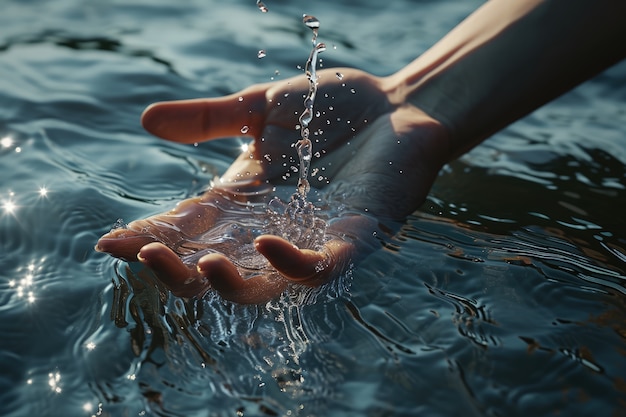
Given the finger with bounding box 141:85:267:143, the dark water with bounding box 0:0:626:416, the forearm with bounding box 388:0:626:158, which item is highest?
the forearm with bounding box 388:0:626:158

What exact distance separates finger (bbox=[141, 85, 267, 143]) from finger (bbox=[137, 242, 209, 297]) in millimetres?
817

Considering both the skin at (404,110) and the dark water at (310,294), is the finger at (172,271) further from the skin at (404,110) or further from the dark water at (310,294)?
the skin at (404,110)

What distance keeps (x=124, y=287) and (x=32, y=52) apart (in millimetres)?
2378

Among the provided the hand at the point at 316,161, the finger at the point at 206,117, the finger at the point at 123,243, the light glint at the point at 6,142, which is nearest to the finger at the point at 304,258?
the hand at the point at 316,161

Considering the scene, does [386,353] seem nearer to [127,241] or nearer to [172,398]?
[172,398]

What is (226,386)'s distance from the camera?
6.38 feet

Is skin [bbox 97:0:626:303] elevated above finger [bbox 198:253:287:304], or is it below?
above

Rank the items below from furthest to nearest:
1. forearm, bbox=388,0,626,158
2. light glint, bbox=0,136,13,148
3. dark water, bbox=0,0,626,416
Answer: light glint, bbox=0,136,13,148 → forearm, bbox=388,0,626,158 → dark water, bbox=0,0,626,416

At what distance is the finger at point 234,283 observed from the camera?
6.44 ft

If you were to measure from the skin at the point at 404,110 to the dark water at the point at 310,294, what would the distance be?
0.75ft

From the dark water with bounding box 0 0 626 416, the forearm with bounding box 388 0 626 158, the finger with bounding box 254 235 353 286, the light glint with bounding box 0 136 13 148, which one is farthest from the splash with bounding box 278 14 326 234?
the light glint with bounding box 0 136 13 148

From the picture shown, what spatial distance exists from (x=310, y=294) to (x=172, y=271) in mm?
460

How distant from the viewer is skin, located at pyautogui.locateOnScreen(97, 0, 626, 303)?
8.84ft

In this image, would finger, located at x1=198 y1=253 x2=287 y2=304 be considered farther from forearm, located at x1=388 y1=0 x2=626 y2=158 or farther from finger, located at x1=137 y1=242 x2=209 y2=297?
forearm, located at x1=388 y1=0 x2=626 y2=158
